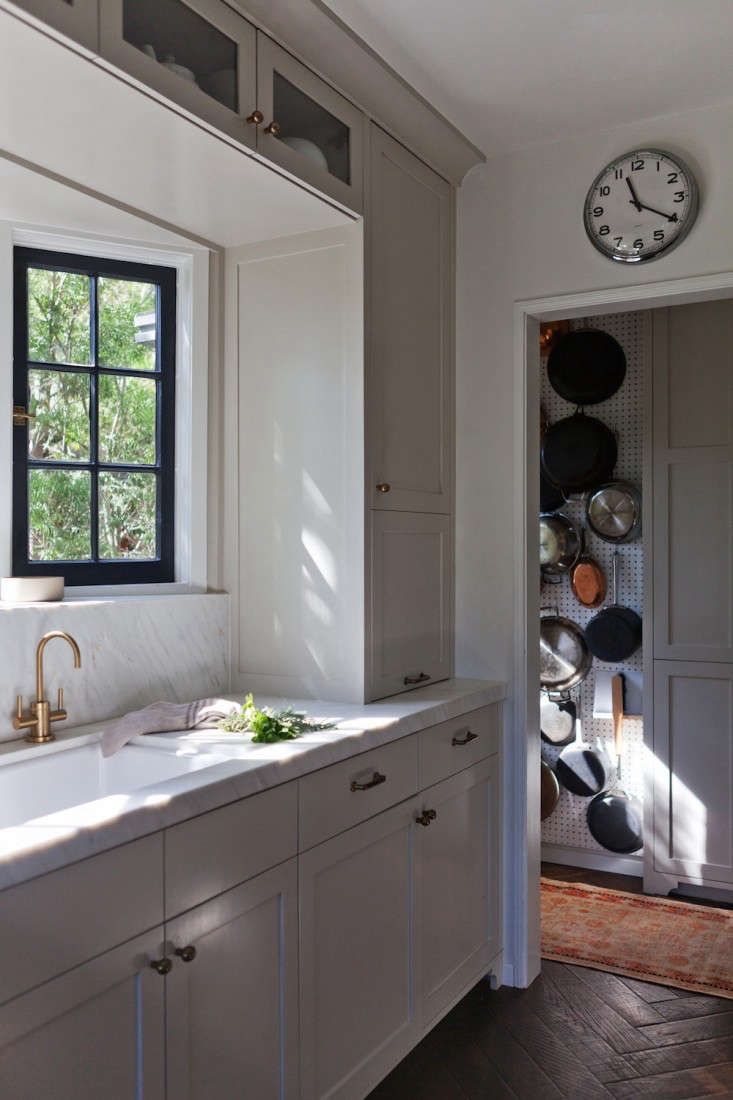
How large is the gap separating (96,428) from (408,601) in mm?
1018

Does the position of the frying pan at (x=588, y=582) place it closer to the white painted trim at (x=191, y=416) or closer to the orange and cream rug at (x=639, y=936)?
the orange and cream rug at (x=639, y=936)

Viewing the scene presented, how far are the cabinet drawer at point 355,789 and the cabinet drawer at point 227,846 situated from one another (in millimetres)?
59

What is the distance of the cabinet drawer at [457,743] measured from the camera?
252 cm

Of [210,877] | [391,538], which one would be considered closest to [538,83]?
[391,538]

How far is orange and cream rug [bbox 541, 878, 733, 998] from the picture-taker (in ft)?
10.1

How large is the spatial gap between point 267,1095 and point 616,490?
8.99ft

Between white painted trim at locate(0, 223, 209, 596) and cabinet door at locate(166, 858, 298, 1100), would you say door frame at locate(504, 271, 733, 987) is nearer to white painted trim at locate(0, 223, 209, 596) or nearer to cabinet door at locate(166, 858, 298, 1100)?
white painted trim at locate(0, 223, 209, 596)

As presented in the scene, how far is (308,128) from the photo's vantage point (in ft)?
7.66

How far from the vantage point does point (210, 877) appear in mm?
1707

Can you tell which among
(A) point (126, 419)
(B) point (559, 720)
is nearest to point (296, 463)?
(A) point (126, 419)

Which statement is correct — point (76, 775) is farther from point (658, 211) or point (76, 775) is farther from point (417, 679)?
point (658, 211)

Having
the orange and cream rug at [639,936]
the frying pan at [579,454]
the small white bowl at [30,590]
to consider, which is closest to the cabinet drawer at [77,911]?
the small white bowl at [30,590]

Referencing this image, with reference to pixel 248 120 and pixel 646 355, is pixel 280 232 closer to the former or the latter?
pixel 248 120

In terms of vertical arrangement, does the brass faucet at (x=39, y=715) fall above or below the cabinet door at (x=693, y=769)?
above
